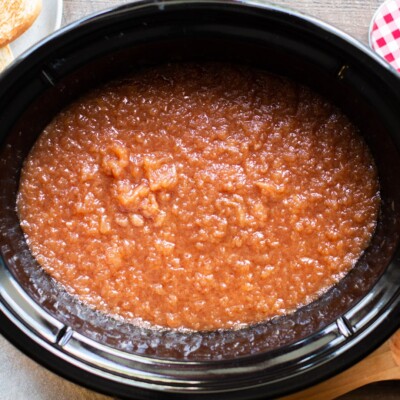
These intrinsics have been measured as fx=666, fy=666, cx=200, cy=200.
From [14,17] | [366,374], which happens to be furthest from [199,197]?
[14,17]

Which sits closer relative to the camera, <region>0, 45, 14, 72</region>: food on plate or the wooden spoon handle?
the wooden spoon handle

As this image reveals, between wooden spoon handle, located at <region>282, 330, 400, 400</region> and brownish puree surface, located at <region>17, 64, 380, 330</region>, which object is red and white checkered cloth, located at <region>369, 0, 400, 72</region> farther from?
wooden spoon handle, located at <region>282, 330, 400, 400</region>

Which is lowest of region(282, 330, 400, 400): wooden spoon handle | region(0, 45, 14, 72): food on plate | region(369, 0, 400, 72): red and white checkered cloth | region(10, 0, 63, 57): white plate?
region(282, 330, 400, 400): wooden spoon handle

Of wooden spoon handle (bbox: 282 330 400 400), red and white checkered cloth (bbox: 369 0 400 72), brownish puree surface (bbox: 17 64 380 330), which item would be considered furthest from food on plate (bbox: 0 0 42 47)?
wooden spoon handle (bbox: 282 330 400 400)

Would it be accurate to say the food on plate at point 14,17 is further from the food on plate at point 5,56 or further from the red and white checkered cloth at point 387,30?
the red and white checkered cloth at point 387,30

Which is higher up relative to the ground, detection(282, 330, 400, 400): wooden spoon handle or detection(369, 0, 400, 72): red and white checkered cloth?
detection(369, 0, 400, 72): red and white checkered cloth

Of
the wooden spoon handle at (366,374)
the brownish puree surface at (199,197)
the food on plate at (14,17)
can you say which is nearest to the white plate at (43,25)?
the food on plate at (14,17)

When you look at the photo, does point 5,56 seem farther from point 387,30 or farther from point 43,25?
point 387,30
